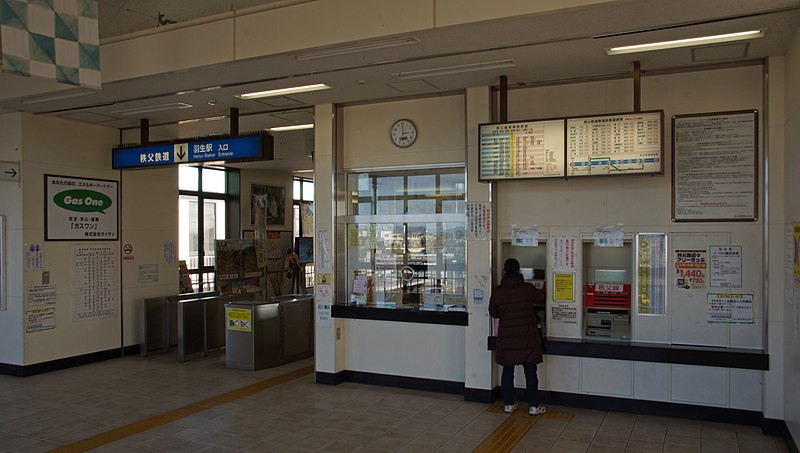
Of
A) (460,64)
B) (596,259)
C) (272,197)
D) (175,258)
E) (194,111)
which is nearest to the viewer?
(460,64)

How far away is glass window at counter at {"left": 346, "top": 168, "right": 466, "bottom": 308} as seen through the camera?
6.38 m

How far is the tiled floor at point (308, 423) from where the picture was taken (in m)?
4.75

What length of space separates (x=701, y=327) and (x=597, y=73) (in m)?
2.46

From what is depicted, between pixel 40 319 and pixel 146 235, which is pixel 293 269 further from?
pixel 40 319

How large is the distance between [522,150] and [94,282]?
19.2ft

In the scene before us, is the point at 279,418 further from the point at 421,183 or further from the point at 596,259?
the point at 596,259

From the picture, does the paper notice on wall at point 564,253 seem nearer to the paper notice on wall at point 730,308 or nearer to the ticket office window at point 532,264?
the ticket office window at point 532,264

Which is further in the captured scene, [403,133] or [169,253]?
[169,253]

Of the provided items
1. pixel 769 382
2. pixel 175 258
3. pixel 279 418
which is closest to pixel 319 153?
pixel 279 418

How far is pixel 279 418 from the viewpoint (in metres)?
5.50

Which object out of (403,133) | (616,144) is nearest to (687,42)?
(616,144)

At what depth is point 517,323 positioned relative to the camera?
5.44m

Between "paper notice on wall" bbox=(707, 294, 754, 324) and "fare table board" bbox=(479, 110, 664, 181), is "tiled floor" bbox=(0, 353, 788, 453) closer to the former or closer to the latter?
"paper notice on wall" bbox=(707, 294, 754, 324)

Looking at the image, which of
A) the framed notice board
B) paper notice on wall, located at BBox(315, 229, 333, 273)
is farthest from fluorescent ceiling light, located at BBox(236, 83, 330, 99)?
the framed notice board
